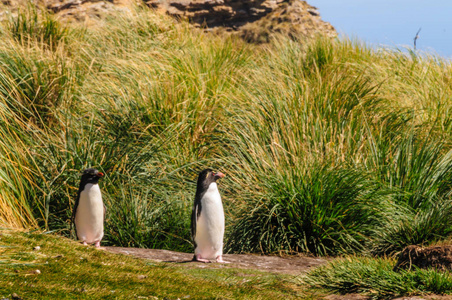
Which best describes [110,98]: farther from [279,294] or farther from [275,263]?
[279,294]

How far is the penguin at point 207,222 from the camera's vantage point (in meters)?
5.63

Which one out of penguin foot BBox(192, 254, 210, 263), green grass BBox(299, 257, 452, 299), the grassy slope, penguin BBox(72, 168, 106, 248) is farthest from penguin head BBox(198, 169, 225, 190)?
green grass BBox(299, 257, 452, 299)

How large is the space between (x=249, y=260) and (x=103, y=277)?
2.08m

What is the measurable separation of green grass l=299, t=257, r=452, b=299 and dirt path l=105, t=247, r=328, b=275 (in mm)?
568

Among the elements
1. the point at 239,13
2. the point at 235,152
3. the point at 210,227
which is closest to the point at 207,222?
the point at 210,227

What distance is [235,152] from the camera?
851 centimetres

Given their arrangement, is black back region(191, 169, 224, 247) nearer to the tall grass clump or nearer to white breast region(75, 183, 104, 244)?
white breast region(75, 183, 104, 244)

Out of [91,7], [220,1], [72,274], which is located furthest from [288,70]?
→ [220,1]

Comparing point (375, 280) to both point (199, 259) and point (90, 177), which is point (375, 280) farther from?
point (90, 177)

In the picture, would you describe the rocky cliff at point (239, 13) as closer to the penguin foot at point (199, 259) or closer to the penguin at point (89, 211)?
the penguin at point (89, 211)

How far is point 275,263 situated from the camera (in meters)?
6.11

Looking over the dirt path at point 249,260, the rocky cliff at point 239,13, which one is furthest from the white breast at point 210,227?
the rocky cliff at point 239,13

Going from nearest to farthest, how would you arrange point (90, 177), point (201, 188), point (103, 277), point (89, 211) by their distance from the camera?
point (103, 277) → point (201, 188) → point (89, 211) → point (90, 177)

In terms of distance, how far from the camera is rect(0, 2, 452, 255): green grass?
6820 mm
